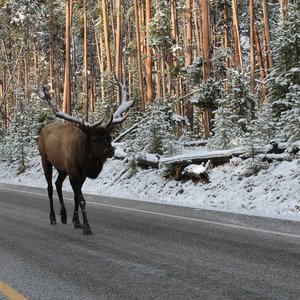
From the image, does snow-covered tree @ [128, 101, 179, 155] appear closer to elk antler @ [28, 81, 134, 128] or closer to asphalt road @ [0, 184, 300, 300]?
elk antler @ [28, 81, 134, 128]

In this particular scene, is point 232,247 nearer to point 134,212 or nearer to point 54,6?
point 134,212

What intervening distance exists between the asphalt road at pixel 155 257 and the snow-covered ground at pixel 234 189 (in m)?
1.29

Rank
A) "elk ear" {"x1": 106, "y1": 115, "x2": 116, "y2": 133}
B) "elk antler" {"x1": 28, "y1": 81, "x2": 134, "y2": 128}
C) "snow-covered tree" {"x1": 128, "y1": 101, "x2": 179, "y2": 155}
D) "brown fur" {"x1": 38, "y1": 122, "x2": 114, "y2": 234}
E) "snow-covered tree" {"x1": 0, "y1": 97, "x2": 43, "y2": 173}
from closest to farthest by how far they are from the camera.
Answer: "brown fur" {"x1": 38, "y1": 122, "x2": 114, "y2": 234}, "elk ear" {"x1": 106, "y1": 115, "x2": 116, "y2": 133}, "elk antler" {"x1": 28, "y1": 81, "x2": 134, "y2": 128}, "snow-covered tree" {"x1": 128, "y1": 101, "x2": 179, "y2": 155}, "snow-covered tree" {"x1": 0, "y1": 97, "x2": 43, "y2": 173}

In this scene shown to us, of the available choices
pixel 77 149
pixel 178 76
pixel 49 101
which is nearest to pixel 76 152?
pixel 77 149

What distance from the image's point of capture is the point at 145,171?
49.6ft

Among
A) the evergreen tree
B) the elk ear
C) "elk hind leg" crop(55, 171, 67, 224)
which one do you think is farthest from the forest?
the elk ear

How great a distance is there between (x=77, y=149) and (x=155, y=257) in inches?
110

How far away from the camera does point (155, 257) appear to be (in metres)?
5.29

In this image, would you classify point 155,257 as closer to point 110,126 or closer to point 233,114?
point 110,126

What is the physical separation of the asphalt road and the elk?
786 mm

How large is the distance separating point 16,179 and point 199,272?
2032 centimetres

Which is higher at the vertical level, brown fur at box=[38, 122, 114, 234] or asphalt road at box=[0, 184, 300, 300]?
brown fur at box=[38, 122, 114, 234]

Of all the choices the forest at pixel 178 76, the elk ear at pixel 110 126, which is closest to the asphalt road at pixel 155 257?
the elk ear at pixel 110 126

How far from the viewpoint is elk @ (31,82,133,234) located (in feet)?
23.0
